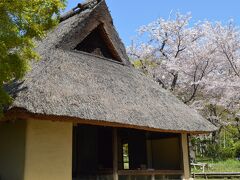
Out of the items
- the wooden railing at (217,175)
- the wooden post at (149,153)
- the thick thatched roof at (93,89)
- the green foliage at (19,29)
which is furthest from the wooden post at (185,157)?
the green foliage at (19,29)

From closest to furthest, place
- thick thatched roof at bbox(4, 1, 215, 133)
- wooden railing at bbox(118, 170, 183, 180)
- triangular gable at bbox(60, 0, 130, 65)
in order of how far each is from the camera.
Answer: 1. thick thatched roof at bbox(4, 1, 215, 133)
2. wooden railing at bbox(118, 170, 183, 180)
3. triangular gable at bbox(60, 0, 130, 65)

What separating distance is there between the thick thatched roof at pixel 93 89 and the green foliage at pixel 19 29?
749 mm

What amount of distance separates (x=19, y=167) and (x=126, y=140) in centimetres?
550

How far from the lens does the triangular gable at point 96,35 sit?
9812mm

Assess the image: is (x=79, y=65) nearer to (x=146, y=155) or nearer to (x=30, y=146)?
(x=30, y=146)

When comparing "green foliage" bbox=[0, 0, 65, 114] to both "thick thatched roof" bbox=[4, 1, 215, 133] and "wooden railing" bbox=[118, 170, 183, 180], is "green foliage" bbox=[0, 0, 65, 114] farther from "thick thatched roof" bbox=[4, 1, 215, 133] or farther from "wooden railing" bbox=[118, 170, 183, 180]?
"wooden railing" bbox=[118, 170, 183, 180]

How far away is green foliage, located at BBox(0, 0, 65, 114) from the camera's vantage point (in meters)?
5.79

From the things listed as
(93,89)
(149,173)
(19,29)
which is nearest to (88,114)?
(93,89)

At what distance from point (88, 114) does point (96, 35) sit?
4.16m

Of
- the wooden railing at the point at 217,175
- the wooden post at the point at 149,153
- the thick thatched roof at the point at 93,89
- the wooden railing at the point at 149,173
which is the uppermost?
the thick thatched roof at the point at 93,89

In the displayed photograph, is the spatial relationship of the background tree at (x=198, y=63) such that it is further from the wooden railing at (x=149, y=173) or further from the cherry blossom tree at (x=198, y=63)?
the wooden railing at (x=149, y=173)

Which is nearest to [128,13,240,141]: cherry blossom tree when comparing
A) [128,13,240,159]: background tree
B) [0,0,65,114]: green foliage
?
[128,13,240,159]: background tree

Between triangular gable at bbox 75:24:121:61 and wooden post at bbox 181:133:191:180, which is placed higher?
triangular gable at bbox 75:24:121:61

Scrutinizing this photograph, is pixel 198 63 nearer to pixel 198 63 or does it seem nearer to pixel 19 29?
pixel 198 63
